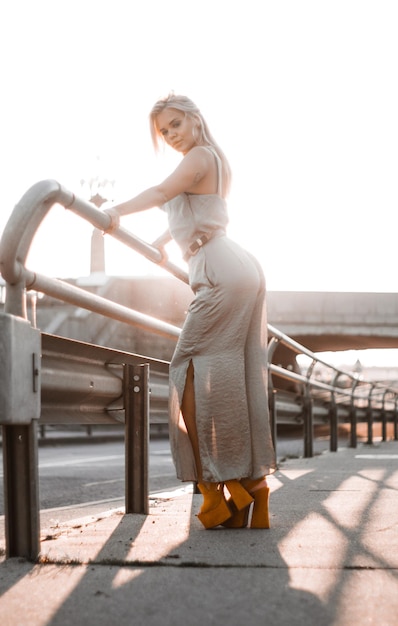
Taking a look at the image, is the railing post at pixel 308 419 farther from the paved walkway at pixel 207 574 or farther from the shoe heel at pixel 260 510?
the shoe heel at pixel 260 510

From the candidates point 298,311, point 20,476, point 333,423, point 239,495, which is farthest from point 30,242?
point 298,311

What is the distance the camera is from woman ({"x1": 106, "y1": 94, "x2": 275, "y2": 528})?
10.0 ft

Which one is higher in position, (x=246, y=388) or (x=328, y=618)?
(x=246, y=388)

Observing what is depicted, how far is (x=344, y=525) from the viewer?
2994mm

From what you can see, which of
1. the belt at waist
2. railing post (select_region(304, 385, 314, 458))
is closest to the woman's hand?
the belt at waist

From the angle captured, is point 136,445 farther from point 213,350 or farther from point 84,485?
point 84,485

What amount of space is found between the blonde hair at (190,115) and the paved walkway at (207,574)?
1.32 meters

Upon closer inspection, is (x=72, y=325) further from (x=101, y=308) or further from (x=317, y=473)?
(x=101, y=308)

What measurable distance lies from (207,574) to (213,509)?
0.91 metres

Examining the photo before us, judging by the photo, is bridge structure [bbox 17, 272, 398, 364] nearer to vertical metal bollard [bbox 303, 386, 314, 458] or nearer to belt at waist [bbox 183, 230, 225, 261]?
vertical metal bollard [bbox 303, 386, 314, 458]

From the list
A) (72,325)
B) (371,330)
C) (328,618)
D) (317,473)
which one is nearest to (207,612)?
(328,618)

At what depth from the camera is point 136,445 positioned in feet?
11.4

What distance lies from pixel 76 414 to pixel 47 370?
1.45 feet

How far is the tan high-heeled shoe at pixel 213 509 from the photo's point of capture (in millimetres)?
2965
